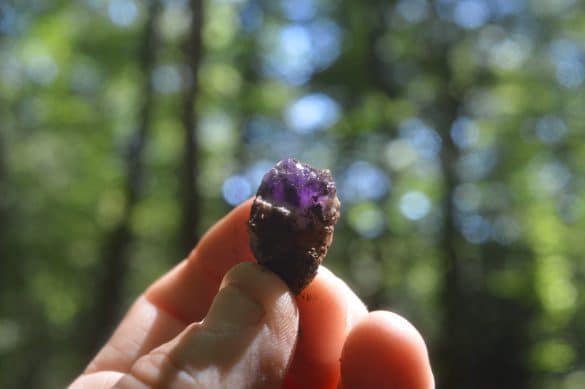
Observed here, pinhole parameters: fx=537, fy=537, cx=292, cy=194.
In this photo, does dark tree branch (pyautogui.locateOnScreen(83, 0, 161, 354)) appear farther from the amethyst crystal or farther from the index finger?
the amethyst crystal

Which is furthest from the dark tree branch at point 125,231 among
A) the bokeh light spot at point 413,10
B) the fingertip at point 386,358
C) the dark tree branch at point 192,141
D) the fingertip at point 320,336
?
the fingertip at point 386,358

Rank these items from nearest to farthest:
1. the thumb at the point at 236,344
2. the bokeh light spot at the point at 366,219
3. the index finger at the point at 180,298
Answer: the thumb at the point at 236,344
the index finger at the point at 180,298
the bokeh light spot at the point at 366,219

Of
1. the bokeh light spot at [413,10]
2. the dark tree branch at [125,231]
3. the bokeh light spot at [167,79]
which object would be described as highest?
the bokeh light spot at [413,10]

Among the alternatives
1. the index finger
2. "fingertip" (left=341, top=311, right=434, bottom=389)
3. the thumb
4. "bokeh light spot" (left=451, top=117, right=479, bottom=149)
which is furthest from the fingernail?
"bokeh light spot" (left=451, top=117, right=479, bottom=149)

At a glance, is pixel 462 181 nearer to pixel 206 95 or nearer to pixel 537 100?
pixel 537 100

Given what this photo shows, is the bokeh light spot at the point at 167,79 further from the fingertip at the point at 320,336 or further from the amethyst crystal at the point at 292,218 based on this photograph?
the amethyst crystal at the point at 292,218

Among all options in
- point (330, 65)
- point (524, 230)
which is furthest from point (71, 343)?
point (524, 230)
